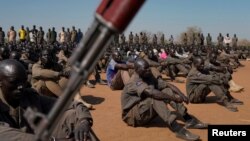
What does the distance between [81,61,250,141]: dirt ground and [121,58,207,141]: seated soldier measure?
167 millimetres

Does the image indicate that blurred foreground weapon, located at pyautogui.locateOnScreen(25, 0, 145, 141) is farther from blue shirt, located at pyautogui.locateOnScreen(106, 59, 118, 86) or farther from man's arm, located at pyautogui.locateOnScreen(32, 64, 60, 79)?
blue shirt, located at pyautogui.locateOnScreen(106, 59, 118, 86)

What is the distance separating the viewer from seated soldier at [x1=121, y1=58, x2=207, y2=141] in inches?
236

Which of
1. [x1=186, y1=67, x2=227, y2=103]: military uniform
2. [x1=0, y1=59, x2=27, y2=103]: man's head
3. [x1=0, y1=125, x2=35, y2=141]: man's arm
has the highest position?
[x1=0, y1=59, x2=27, y2=103]: man's head

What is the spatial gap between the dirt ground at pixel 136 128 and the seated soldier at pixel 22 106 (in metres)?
2.81

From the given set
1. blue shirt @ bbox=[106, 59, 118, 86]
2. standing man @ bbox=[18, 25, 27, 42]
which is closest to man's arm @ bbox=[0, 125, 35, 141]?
blue shirt @ bbox=[106, 59, 118, 86]

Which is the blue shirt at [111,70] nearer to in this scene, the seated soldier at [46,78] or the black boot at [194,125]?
the seated soldier at [46,78]

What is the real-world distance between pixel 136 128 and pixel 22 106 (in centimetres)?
364

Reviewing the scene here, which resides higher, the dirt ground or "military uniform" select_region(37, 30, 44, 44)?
"military uniform" select_region(37, 30, 44, 44)

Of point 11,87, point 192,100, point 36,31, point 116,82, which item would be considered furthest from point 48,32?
point 11,87

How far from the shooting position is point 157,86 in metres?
6.57

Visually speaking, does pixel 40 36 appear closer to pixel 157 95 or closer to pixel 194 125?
pixel 194 125

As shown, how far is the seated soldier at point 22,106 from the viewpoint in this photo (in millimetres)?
3145

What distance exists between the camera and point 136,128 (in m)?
6.59

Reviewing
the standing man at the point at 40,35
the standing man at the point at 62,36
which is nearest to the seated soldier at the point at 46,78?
the standing man at the point at 40,35
